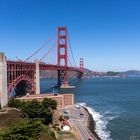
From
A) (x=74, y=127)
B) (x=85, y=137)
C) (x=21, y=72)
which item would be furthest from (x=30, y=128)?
(x=21, y=72)

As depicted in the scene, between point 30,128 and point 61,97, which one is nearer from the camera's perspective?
point 30,128

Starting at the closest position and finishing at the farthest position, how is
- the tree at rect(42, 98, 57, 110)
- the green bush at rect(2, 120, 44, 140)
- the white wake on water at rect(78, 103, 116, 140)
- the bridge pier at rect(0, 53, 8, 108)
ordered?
the green bush at rect(2, 120, 44, 140)
the white wake on water at rect(78, 103, 116, 140)
the tree at rect(42, 98, 57, 110)
the bridge pier at rect(0, 53, 8, 108)

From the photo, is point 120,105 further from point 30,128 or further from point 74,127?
point 30,128

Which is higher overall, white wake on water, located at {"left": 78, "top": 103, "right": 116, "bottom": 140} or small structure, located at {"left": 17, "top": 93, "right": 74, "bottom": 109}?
small structure, located at {"left": 17, "top": 93, "right": 74, "bottom": 109}

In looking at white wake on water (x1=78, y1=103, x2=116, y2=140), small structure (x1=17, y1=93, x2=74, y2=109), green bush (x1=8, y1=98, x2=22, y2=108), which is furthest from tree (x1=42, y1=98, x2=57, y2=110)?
white wake on water (x1=78, y1=103, x2=116, y2=140)

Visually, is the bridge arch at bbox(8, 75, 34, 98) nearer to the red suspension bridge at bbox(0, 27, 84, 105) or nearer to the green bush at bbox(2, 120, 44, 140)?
the red suspension bridge at bbox(0, 27, 84, 105)

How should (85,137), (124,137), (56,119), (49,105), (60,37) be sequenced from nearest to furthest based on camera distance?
1. (85,137)
2. (124,137)
3. (56,119)
4. (49,105)
5. (60,37)

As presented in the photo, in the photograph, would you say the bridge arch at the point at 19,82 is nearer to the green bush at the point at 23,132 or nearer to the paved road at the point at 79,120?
the paved road at the point at 79,120

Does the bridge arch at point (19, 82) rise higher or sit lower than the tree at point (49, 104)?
higher

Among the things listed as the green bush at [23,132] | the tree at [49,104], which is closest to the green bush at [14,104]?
the tree at [49,104]

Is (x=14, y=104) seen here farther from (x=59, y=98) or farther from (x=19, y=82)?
(x=19, y=82)

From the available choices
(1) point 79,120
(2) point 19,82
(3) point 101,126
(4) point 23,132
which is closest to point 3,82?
(1) point 79,120
